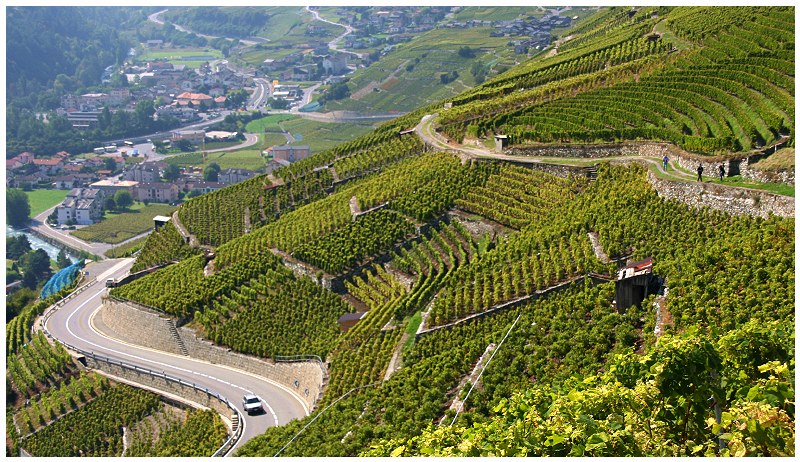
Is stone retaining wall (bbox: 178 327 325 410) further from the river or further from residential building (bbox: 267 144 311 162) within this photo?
residential building (bbox: 267 144 311 162)

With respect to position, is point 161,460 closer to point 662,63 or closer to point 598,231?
point 598,231

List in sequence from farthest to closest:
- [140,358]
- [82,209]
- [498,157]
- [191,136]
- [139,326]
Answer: [191,136] < [82,209] < [139,326] < [140,358] < [498,157]

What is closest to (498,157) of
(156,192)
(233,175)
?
(233,175)

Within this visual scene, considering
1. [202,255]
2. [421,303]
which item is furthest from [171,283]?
[421,303]

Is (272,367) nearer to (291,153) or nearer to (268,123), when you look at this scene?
(291,153)

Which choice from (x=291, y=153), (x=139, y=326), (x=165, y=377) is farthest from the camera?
(x=291, y=153)
